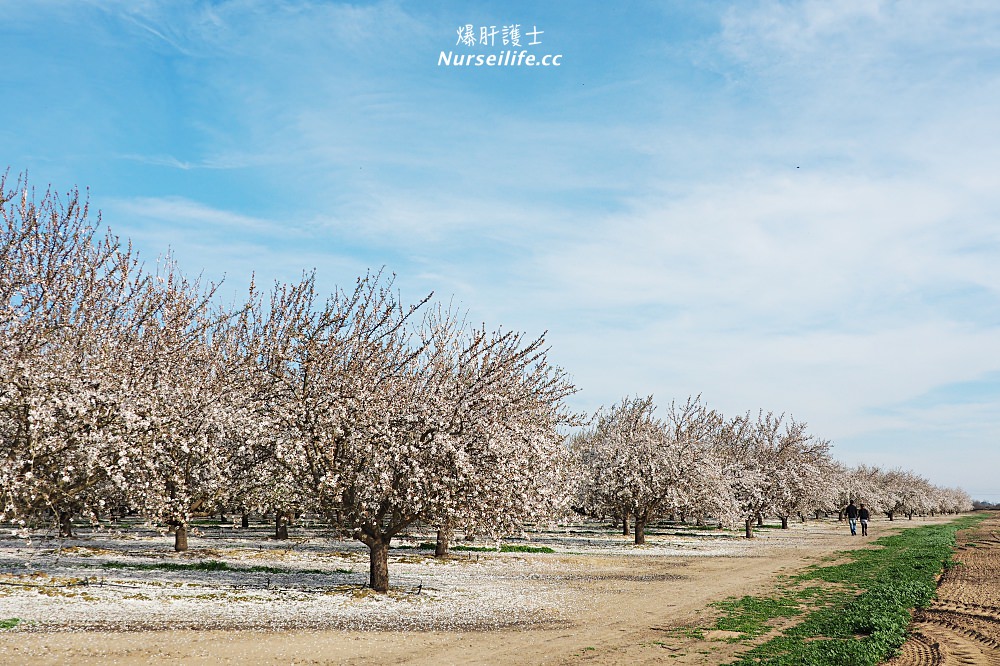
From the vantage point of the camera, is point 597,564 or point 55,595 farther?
point 597,564

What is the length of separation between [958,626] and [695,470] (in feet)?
92.7

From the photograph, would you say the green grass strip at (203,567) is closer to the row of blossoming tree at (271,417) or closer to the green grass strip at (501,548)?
the row of blossoming tree at (271,417)

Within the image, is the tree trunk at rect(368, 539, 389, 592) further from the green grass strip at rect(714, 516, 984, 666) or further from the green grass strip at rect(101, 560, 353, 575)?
the green grass strip at rect(714, 516, 984, 666)

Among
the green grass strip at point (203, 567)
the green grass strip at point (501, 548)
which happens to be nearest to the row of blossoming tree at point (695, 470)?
the green grass strip at point (501, 548)

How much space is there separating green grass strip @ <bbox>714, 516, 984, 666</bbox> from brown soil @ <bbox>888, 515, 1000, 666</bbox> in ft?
1.08

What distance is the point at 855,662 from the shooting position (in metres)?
12.2

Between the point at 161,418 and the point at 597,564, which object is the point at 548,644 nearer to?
the point at 161,418

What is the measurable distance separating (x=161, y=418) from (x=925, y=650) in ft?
59.2

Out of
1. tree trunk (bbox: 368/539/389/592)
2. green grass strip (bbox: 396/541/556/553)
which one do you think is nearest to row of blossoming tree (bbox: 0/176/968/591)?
tree trunk (bbox: 368/539/389/592)

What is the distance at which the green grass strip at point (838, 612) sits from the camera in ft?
42.1

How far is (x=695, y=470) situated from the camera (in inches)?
1747

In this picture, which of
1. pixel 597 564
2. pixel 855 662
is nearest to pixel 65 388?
pixel 855 662

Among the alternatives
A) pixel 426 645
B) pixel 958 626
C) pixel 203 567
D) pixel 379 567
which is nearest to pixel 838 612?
pixel 958 626

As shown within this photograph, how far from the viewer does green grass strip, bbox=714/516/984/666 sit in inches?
505
